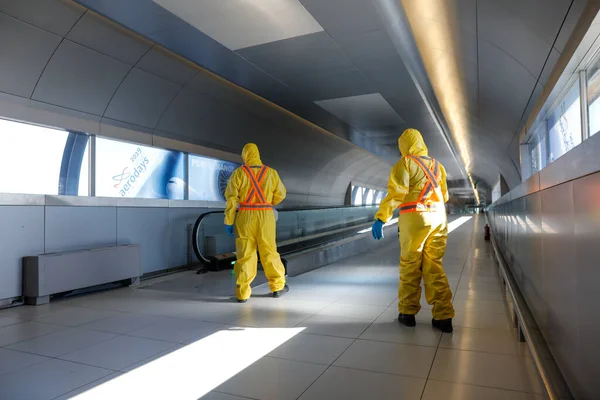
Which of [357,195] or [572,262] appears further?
[357,195]

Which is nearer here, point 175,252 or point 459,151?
point 175,252

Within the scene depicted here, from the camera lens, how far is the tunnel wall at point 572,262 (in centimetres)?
142

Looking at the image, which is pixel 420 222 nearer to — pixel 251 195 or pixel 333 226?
pixel 251 195

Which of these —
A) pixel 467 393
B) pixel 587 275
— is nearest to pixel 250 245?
pixel 467 393

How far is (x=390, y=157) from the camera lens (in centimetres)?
1873

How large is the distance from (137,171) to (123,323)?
4.05m

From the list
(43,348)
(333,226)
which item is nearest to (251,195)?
(43,348)

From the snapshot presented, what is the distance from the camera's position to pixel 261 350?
3.10m

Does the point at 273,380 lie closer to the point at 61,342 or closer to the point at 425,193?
the point at 61,342

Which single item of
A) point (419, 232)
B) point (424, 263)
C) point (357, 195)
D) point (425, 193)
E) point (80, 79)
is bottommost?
point (424, 263)

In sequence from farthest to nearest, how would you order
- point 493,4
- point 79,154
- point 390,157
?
point 390,157 → point 79,154 → point 493,4

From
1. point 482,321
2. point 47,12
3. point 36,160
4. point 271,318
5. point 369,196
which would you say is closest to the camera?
point 482,321

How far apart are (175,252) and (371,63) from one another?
15.5 feet

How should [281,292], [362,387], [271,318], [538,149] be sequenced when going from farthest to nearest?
1. [538,149]
2. [281,292]
3. [271,318]
4. [362,387]
